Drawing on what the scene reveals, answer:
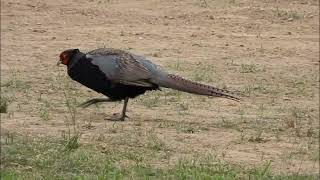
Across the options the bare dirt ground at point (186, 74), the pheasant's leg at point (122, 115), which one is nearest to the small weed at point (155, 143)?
the bare dirt ground at point (186, 74)

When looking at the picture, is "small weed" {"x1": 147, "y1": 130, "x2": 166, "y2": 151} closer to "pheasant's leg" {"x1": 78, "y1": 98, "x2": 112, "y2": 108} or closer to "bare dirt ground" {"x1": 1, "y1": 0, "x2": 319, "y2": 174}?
"bare dirt ground" {"x1": 1, "y1": 0, "x2": 319, "y2": 174}

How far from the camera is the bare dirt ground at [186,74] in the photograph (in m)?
7.25

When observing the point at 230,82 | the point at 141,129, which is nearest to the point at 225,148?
the point at 141,129

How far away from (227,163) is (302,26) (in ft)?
15.3

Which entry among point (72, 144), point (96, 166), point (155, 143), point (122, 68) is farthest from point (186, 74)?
point (96, 166)

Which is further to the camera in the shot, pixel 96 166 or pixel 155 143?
→ pixel 155 143

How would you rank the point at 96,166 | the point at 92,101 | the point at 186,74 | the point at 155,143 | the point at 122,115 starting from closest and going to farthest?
the point at 96,166 < the point at 155,143 < the point at 92,101 < the point at 122,115 < the point at 186,74

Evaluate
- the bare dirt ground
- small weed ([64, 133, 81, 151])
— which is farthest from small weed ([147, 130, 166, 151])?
small weed ([64, 133, 81, 151])

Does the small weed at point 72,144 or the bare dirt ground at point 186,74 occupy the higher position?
the small weed at point 72,144

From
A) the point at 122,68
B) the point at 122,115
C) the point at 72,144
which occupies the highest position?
the point at 122,68

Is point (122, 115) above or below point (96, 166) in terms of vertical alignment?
below

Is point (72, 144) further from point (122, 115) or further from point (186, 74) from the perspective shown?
point (186, 74)

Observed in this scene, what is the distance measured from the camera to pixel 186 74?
32.9 feet

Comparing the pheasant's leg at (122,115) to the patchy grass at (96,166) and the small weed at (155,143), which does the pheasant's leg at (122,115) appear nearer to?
the small weed at (155,143)
